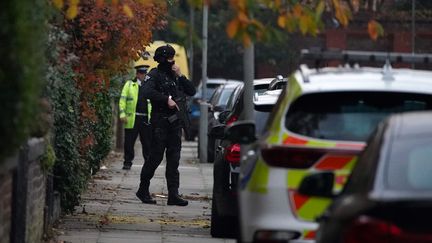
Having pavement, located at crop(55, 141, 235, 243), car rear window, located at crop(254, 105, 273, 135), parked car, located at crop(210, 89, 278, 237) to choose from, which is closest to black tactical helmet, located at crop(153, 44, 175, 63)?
pavement, located at crop(55, 141, 235, 243)

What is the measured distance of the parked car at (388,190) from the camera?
5.91 m

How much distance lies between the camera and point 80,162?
14195 mm

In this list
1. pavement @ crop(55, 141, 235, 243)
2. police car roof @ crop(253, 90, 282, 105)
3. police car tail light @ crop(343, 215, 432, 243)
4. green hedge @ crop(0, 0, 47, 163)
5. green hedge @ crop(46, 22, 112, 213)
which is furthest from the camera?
pavement @ crop(55, 141, 235, 243)

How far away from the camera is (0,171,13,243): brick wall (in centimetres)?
Answer: 916

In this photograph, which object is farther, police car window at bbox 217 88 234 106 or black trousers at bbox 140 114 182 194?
police car window at bbox 217 88 234 106

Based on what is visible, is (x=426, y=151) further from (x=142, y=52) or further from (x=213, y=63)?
(x=213, y=63)

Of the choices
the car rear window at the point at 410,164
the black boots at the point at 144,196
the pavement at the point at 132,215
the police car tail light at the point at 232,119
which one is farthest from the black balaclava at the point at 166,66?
the car rear window at the point at 410,164

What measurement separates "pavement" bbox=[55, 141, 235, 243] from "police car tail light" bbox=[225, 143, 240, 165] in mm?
816

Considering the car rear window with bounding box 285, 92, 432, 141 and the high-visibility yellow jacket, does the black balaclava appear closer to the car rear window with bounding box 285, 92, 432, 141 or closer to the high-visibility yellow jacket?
the high-visibility yellow jacket

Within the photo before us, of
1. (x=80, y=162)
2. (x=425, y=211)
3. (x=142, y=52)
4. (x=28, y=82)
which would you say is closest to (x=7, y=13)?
(x=28, y=82)

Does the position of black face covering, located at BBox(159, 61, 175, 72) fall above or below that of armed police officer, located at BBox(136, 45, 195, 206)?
above

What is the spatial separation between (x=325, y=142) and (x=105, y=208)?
304 inches

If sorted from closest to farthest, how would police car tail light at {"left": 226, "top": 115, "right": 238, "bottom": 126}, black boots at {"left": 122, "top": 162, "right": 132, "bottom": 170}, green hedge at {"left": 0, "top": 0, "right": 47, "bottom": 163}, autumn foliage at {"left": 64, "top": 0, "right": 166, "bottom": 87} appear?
1. green hedge at {"left": 0, "top": 0, "right": 47, "bottom": 163}
2. autumn foliage at {"left": 64, "top": 0, "right": 166, "bottom": 87}
3. police car tail light at {"left": 226, "top": 115, "right": 238, "bottom": 126}
4. black boots at {"left": 122, "top": 162, "right": 132, "bottom": 170}

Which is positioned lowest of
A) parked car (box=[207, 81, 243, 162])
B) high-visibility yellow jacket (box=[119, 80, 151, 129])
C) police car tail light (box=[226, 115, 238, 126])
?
parked car (box=[207, 81, 243, 162])
